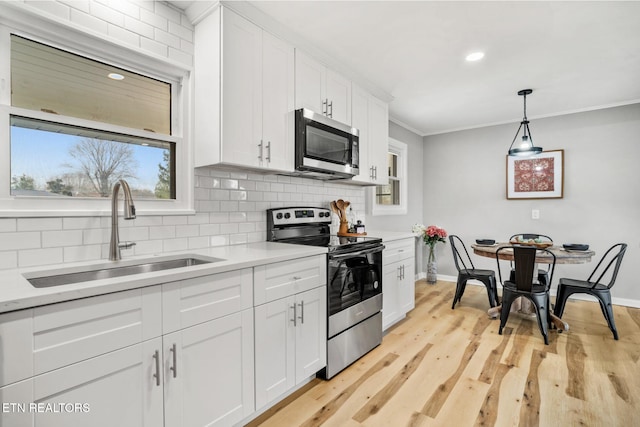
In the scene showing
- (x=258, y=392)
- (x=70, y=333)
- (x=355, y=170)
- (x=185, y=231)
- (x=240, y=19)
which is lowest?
(x=258, y=392)

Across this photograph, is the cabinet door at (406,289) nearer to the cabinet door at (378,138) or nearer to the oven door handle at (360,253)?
the oven door handle at (360,253)

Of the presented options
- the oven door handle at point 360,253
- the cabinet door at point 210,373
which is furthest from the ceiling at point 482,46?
the cabinet door at point 210,373

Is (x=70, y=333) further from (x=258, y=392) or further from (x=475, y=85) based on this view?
(x=475, y=85)

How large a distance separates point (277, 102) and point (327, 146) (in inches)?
22.1

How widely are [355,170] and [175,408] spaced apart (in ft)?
7.20

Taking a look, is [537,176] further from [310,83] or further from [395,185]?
[310,83]

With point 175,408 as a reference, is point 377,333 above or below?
below

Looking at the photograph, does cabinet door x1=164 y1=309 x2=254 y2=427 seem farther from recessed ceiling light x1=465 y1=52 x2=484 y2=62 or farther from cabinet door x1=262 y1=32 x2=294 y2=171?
recessed ceiling light x1=465 y1=52 x2=484 y2=62

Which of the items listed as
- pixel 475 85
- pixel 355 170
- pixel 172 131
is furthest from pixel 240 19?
pixel 475 85

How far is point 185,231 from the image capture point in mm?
2057

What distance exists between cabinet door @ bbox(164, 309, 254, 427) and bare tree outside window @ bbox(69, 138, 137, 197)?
39.4 inches

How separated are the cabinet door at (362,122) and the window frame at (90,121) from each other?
1.54m

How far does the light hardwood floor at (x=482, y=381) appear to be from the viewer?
1.82m

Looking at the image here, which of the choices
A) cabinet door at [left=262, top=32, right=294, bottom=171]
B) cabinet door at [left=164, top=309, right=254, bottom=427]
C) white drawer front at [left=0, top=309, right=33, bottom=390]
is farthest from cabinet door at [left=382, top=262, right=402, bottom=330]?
white drawer front at [left=0, top=309, right=33, bottom=390]
